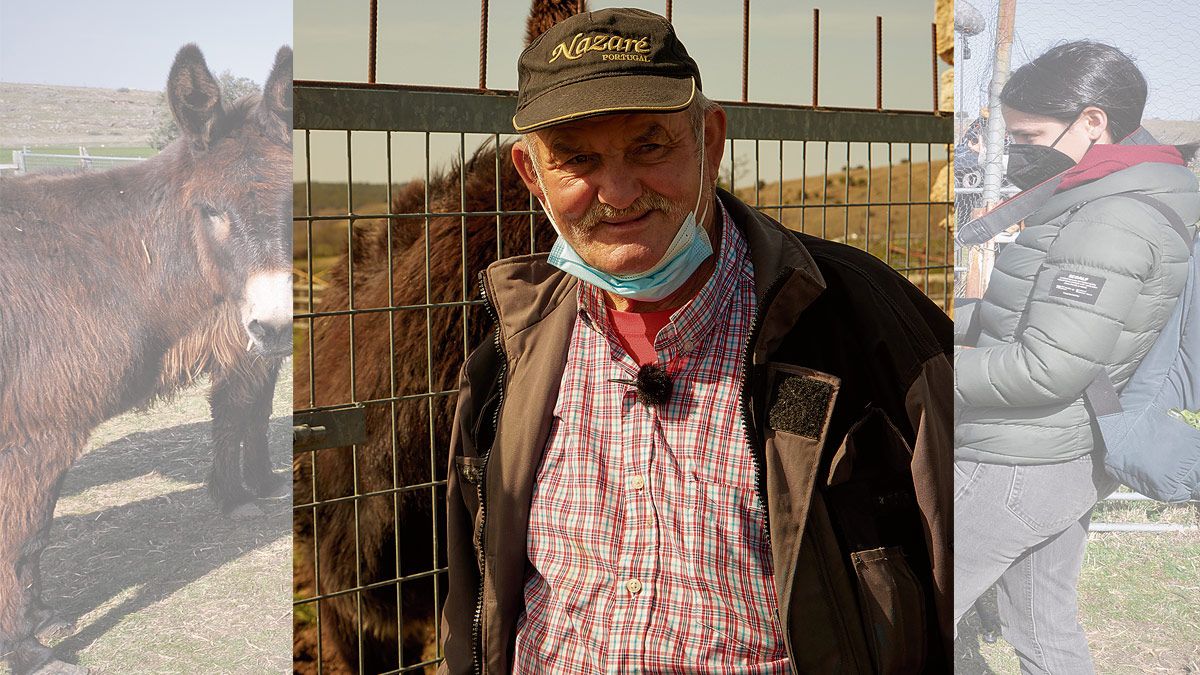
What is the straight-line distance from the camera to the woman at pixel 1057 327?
183cm

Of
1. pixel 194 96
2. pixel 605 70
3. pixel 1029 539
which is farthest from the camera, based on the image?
pixel 194 96

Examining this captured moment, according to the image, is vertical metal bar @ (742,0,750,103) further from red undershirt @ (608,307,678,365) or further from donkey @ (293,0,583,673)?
red undershirt @ (608,307,678,365)

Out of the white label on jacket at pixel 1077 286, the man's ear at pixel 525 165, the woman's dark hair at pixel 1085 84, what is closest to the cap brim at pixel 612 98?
the man's ear at pixel 525 165

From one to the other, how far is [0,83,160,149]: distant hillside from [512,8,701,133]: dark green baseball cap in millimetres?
813

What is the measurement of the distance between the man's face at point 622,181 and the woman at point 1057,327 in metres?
0.61

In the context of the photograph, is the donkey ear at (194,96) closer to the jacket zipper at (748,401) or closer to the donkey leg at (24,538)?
the donkey leg at (24,538)

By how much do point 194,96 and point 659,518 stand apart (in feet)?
4.33

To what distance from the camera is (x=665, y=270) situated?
7.18 ft

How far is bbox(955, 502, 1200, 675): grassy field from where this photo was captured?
6.12ft

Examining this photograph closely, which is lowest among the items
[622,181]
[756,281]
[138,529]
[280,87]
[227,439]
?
[138,529]

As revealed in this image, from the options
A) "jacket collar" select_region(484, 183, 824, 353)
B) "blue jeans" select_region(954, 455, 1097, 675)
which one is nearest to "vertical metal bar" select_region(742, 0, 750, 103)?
"jacket collar" select_region(484, 183, 824, 353)

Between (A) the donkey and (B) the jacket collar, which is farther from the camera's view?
(A) the donkey

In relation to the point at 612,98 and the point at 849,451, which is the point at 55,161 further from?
the point at 849,451

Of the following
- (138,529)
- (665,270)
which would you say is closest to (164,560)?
(138,529)
